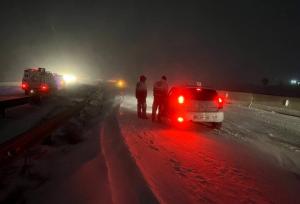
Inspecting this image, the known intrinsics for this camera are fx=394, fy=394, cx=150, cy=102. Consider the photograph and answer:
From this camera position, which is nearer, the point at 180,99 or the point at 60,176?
the point at 60,176

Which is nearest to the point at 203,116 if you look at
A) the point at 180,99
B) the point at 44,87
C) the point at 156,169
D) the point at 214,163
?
the point at 180,99

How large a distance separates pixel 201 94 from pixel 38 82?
20018 mm

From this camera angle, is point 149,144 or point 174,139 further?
point 174,139

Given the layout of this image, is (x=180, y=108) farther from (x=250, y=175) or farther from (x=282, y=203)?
(x=282, y=203)

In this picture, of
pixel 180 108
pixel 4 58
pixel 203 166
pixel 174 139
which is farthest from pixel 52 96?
pixel 4 58

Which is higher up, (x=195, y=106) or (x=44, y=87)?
(x=44, y=87)

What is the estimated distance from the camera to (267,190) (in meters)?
6.81

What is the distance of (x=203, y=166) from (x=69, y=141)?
5.41 metres

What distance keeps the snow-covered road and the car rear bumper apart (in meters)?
0.39

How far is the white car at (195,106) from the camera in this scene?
13836 millimetres

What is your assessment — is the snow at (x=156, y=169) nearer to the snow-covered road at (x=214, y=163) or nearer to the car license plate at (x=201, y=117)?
the snow-covered road at (x=214, y=163)

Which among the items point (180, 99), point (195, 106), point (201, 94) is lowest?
point (195, 106)

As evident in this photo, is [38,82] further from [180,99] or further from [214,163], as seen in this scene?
[214,163]

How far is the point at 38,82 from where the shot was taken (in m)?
31.1
